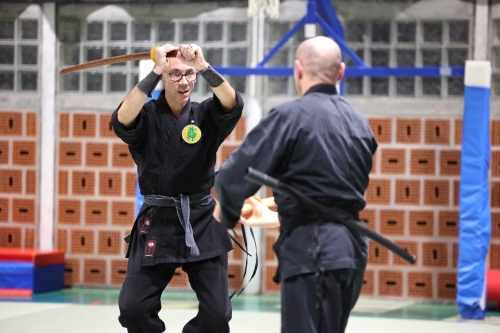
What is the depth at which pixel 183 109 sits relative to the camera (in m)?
4.05

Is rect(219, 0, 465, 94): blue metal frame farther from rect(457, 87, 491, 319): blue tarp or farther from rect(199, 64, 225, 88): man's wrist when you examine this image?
rect(199, 64, 225, 88): man's wrist

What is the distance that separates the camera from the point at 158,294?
3914 millimetres

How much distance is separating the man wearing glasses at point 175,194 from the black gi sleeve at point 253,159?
89 cm

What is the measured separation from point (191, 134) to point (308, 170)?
3.69ft

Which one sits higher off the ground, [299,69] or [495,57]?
[495,57]

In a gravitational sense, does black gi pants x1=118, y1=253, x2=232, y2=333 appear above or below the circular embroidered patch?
below

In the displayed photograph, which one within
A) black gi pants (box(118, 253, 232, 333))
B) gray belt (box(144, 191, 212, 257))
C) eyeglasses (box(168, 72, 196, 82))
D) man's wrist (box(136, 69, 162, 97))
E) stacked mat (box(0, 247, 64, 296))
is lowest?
stacked mat (box(0, 247, 64, 296))

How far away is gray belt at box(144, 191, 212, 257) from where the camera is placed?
388 centimetres

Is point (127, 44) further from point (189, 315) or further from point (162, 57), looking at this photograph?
point (162, 57)

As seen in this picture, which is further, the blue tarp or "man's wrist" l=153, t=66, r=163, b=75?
the blue tarp

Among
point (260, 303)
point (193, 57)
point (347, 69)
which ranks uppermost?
point (347, 69)

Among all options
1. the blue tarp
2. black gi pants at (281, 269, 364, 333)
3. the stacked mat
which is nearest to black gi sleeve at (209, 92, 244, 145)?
black gi pants at (281, 269, 364, 333)

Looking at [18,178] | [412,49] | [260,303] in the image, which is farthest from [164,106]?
[18,178]

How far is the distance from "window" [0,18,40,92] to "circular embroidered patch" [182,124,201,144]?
4.93m
